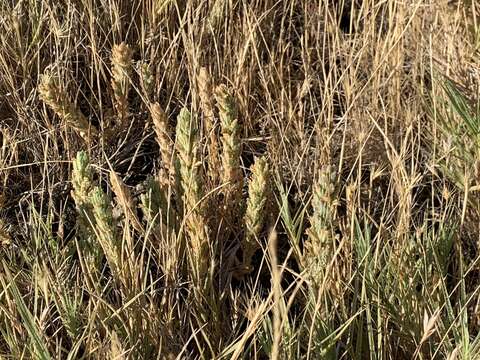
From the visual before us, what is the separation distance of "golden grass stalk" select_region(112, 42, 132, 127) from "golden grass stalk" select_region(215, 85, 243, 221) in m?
0.29

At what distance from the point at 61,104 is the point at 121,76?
0.17 meters

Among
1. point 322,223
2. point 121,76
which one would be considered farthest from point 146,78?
point 322,223

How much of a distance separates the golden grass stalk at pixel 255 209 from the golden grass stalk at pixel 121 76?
1.33ft

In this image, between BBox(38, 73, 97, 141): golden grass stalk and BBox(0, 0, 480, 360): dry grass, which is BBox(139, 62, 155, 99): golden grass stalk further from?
BBox(38, 73, 97, 141): golden grass stalk

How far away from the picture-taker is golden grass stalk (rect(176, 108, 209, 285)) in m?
1.17

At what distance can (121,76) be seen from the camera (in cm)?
146

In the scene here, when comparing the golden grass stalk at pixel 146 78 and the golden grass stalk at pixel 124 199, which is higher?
the golden grass stalk at pixel 146 78

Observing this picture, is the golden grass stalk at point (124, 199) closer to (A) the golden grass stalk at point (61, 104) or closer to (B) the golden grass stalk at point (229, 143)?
(B) the golden grass stalk at point (229, 143)

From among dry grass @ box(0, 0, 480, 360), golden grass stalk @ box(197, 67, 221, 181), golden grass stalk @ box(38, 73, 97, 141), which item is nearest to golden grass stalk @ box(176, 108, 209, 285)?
dry grass @ box(0, 0, 480, 360)

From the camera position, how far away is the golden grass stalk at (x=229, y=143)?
119 centimetres

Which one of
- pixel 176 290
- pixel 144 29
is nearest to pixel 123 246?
pixel 176 290

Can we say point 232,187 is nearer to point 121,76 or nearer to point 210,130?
point 210,130

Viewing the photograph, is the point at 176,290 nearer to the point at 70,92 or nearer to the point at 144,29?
the point at 70,92

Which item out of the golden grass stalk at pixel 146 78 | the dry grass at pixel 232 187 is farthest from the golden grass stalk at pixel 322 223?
the golden grass stalk at pixel 146 78
